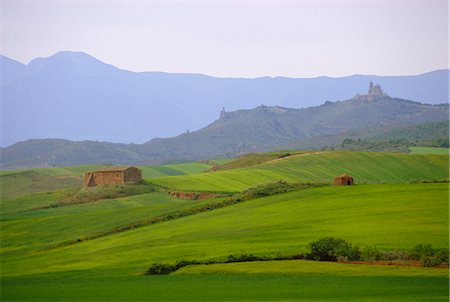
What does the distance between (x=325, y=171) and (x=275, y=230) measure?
163 ft

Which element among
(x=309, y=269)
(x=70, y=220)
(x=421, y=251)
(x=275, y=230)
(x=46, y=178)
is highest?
(x=46, y=178)

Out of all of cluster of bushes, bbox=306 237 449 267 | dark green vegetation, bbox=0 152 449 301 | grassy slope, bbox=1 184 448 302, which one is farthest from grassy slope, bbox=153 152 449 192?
cluster of bushes, bbox=306 237 449 267

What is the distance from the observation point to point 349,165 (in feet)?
357

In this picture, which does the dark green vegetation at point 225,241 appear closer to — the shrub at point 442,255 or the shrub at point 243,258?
the shrub at point 243,258

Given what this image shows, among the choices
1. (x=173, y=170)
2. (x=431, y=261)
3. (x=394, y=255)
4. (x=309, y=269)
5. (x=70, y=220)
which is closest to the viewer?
(x=431, y=261)

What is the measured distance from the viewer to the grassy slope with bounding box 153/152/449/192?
97750mm

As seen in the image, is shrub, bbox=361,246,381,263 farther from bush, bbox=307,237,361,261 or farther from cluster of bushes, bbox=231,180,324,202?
cluster of bushes, bbox=231,180,324,202

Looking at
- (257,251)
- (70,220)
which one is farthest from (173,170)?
(257,251)

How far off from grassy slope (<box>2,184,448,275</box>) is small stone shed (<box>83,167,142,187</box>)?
1155 inches

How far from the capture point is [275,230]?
183 feet

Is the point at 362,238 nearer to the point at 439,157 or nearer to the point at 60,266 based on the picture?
the point at 60,266

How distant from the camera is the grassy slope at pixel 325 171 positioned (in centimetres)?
9775

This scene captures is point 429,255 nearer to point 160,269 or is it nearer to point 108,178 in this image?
point 160,269

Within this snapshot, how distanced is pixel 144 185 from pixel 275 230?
1677 inches
